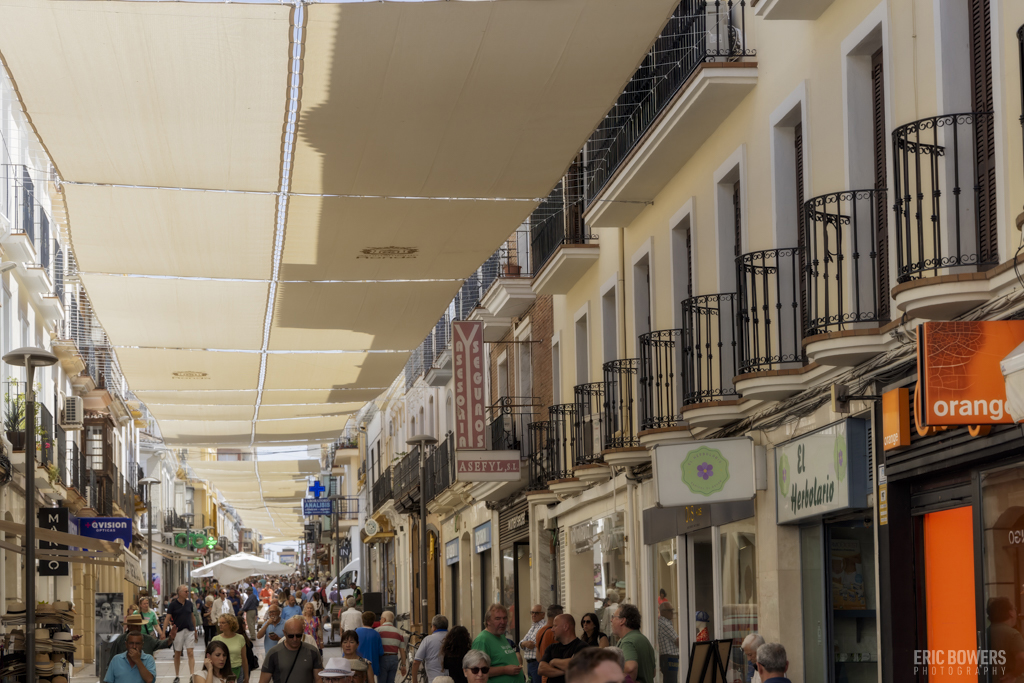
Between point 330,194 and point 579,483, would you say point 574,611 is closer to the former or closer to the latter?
point 579,483

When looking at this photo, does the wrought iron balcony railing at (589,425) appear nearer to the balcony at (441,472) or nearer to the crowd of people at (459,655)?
the crowd of people at (459,655)

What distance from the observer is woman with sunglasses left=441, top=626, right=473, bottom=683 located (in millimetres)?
11547

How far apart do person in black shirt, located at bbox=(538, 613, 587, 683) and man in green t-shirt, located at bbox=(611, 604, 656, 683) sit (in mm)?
365

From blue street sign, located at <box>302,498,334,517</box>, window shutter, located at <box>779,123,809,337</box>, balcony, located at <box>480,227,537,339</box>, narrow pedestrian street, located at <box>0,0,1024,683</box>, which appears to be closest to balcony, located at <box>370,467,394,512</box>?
blue street sign, located at <box>302,498,334,517</box>

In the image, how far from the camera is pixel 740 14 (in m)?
12.6

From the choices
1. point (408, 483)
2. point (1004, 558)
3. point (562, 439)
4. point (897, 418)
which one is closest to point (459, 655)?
point (897, 418)

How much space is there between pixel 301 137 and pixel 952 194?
4.78 metres

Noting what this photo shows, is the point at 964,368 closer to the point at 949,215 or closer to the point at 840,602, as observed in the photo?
the point at 949,215

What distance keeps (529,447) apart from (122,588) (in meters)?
24.6

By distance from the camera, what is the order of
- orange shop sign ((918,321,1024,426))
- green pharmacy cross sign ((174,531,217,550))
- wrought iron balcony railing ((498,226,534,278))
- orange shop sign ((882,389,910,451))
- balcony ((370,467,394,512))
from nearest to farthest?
orange shop sign ((918,321,1024,426)) < orange shop sign ((882,389,910,451)) < wrought iron balcony railing ((498,226,534,278)) < balcony ((370,467,394,512)) < green pharmacy cross sign ((174,531,217,550))

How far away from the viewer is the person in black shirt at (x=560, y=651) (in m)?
10.6

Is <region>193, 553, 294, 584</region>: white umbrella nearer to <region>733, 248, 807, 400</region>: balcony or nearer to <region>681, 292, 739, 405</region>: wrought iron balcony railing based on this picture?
<region>681, 292, 739, 405</region>: wrought iron balcony railing

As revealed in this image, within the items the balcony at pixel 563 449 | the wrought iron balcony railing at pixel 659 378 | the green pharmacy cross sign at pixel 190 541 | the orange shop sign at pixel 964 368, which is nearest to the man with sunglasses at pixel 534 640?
the balcony at pixel 563 449

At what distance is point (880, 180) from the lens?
31.6ft
